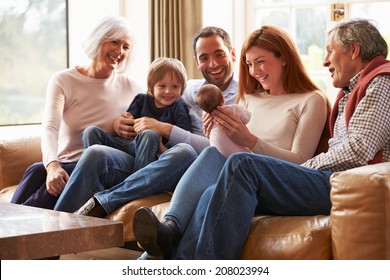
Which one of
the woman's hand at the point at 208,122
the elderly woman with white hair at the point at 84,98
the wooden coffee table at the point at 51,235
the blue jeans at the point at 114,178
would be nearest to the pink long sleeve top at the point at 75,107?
the elderly woman with white hair at the point at 84,98

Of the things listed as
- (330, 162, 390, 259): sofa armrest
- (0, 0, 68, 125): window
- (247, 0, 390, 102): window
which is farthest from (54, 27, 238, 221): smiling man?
(0, 0, 68, 125): window

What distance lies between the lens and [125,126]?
3.76 metres

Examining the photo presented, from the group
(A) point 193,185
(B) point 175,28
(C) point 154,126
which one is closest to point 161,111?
(C) point 154,126

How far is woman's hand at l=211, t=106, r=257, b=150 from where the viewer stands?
121 inches

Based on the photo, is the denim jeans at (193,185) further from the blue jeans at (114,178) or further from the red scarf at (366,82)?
the red scarf at (366,82)

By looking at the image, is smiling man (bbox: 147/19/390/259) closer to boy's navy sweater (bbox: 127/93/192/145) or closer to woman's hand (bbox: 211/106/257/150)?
woman's hand (bbox: 211/106/257/150)

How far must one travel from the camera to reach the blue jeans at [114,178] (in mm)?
3377

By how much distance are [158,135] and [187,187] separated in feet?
2.49

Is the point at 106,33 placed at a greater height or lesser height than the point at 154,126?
greater

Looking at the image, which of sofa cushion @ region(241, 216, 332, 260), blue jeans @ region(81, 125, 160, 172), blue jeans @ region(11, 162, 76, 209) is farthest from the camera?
blue jeans @ region(11, 162, 76, 209)

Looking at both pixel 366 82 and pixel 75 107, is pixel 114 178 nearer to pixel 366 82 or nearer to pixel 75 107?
pixel 75 107

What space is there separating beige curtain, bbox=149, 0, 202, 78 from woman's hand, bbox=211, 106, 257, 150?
5.94 feet

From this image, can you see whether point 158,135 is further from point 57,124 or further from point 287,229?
point 287,229

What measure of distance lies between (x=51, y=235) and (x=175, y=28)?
2.86 m
